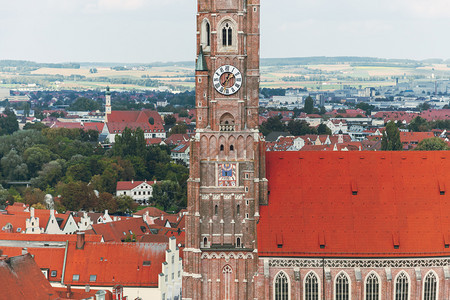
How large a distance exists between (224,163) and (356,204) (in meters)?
10.8

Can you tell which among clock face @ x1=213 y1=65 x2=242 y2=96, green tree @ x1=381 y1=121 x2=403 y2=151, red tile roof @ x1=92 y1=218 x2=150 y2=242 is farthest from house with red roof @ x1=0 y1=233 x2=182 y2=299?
green tree @ x1=381 y1=121 x2=403 y2=151

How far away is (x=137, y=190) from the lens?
18212cm

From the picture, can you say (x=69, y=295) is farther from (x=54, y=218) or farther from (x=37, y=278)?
(x=54, y=218)

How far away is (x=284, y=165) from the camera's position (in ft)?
268

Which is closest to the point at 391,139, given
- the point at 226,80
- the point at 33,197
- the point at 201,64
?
the point at 33,197

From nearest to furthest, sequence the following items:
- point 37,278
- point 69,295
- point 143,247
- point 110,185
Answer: point 37,278
point 69,295
point 143,247
point 110,185

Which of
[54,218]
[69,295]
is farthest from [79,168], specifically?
[69,295]

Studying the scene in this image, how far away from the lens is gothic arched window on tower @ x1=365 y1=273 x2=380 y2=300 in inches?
3063

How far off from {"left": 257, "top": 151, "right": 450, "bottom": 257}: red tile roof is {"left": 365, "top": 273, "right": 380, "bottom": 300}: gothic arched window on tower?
69.8 inches

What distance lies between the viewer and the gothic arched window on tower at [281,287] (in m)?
78.4

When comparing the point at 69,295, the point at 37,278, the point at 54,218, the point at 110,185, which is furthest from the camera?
the point at 110,185

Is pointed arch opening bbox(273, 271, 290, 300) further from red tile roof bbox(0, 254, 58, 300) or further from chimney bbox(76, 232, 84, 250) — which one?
chimney bbox(76, 232, 84, 250)

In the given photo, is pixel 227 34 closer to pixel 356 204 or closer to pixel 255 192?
pixel 255 192

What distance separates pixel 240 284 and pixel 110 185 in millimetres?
105404
